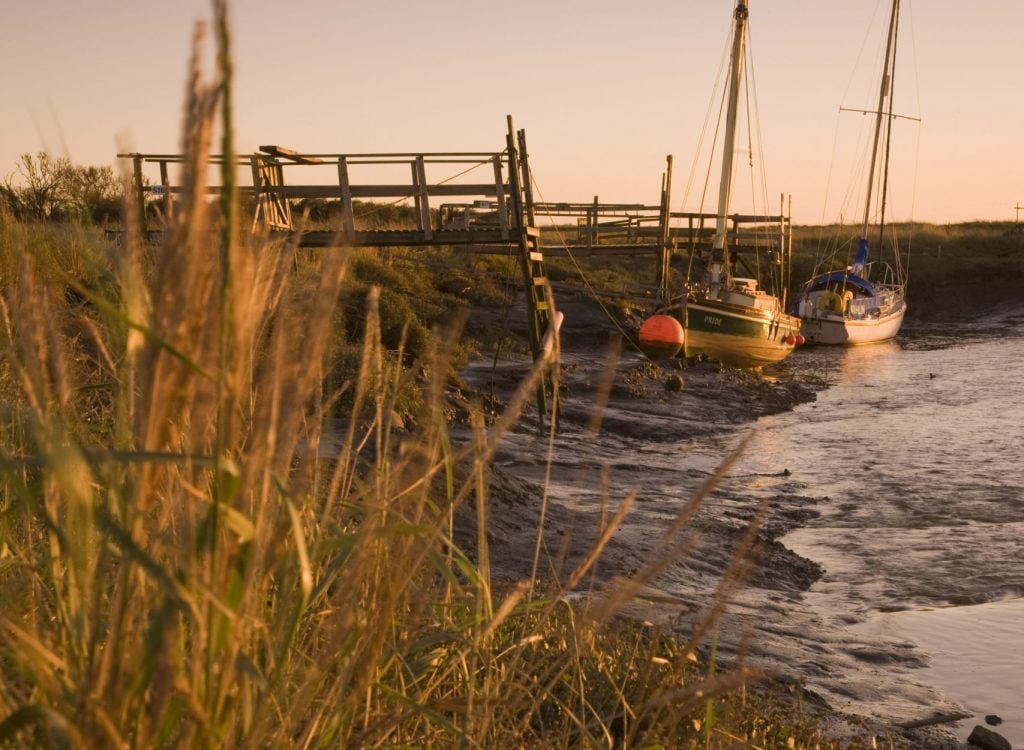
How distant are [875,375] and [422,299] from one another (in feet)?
30.1

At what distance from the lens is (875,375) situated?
21.8m

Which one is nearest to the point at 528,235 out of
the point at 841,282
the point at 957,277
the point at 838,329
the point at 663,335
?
the point at 663,335

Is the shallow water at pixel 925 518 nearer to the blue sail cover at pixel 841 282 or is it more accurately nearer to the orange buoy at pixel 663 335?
the orange buoy at pixel 663 335

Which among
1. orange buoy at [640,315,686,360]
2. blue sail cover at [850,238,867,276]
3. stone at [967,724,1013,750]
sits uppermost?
blue sail cover at [850,238,867,276]

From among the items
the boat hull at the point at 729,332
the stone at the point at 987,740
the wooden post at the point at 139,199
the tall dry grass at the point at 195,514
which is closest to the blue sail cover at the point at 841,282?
the boat hull at the point at 729,332

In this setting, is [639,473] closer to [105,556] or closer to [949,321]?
[105,556]

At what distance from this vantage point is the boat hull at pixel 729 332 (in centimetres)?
2116

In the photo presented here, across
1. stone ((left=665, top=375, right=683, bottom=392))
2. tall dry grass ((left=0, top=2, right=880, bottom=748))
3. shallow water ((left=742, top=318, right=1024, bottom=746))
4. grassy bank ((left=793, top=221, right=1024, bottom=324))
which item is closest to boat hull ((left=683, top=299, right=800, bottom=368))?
shallow water ((left=742, top=318, right=1024, bottom=746))

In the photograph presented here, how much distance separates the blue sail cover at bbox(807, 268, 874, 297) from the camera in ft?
97.6

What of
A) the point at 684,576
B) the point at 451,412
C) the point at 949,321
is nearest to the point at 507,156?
the point at 451,412

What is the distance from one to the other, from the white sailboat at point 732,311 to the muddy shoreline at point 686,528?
374cm

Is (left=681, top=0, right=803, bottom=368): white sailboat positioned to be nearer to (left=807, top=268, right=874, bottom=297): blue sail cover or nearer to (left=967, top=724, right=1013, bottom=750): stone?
(left=807, top=268, right=874, bottom=297): blue sail cover

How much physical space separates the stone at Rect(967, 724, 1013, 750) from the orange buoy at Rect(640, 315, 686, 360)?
636 inches

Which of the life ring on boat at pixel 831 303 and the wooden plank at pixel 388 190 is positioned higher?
the wooden plank at pixel 388 190
